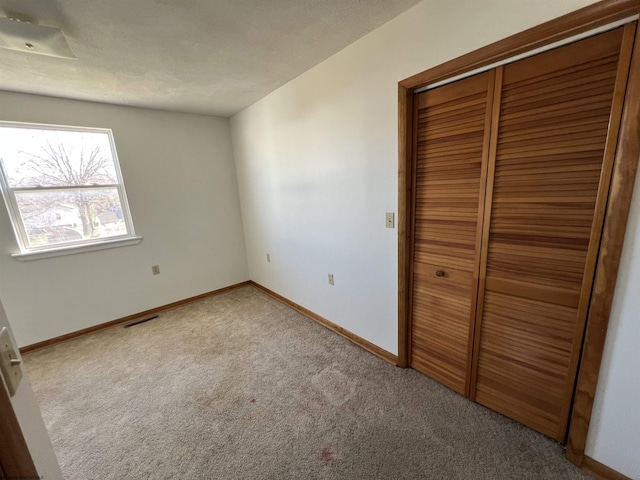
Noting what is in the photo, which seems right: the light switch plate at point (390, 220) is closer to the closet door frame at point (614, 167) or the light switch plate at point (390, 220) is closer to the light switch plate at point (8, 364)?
the closet door frame at point (614, 167)

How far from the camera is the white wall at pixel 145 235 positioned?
94.1 inches

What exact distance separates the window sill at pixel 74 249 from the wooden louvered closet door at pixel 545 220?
10.9 ft

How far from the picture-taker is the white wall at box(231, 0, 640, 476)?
1.13 m

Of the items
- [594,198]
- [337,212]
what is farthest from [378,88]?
[594,198]

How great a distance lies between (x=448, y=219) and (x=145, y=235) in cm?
309

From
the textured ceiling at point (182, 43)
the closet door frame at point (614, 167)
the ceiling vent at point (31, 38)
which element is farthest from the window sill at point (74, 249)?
the closet door frame at point (614, 167)

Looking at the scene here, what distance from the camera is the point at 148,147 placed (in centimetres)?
288

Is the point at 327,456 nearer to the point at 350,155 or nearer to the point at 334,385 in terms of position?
the point at 334,385

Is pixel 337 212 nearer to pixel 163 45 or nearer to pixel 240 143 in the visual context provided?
pixel 163 45

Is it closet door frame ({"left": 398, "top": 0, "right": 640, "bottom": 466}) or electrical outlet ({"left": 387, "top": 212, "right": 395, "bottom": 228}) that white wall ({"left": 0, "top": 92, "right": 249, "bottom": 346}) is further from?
closet door frame ({"left": 398, "top": 0, "right": 640, "bottom": 466})

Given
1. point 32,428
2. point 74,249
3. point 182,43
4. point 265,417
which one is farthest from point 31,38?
point 265,417

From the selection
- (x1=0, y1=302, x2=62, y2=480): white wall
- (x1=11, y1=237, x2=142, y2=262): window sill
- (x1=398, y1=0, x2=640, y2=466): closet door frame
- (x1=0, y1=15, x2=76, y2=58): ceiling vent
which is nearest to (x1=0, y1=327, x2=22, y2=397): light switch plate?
(x1=0, y1=302, x2=62, y2=480): white wall

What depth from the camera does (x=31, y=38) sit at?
4.66ft

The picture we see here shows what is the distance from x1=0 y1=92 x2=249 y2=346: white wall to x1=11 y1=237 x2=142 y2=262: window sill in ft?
0.16
